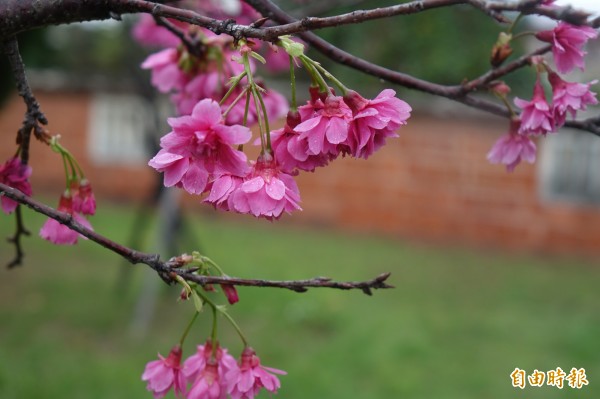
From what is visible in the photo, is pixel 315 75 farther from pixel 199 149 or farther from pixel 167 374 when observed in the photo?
pixel 167 374

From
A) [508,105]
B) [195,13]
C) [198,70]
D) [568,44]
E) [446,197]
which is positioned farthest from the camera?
[446,197]

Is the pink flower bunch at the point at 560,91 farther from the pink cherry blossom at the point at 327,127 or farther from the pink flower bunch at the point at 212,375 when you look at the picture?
the pink flower bunch at the point at 212,375

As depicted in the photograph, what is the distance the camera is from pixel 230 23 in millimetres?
629

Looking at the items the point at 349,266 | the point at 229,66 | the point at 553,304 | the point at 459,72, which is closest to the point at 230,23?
the point at 229,66

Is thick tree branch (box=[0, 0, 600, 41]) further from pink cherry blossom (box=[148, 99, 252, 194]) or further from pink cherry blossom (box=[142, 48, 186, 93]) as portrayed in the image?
pink cherry blossom (box=[142, 48, 186, 93])

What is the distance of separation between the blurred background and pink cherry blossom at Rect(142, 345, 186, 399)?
3.38ft

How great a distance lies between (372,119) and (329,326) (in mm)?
4202

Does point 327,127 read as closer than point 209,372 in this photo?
Yes

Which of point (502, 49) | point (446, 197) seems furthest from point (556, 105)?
point (446, 197)

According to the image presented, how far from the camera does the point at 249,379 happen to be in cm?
80

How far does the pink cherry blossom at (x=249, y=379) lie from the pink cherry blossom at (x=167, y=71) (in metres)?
0.50

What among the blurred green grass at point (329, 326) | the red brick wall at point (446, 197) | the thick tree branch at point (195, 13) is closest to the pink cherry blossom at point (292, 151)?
the thick tree branch at point (195, 13)

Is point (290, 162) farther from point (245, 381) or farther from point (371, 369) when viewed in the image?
point (371, 369)

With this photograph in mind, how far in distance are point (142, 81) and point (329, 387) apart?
→ 8.44ft
